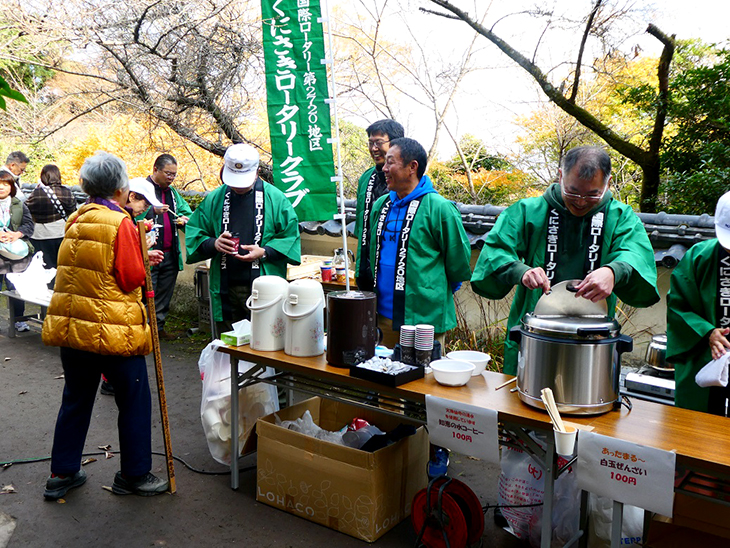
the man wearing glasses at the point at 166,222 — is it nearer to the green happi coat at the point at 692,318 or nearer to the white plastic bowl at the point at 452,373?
the white plastic bowl at the point at 452,373

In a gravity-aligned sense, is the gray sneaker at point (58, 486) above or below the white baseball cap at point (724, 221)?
below

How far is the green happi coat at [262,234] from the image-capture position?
4.96 metres

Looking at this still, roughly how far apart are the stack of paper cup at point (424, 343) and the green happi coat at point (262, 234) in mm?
1933

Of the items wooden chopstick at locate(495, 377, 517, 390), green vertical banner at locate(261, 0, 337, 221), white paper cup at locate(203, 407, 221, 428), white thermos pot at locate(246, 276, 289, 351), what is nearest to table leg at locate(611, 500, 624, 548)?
wooden chopstick at locate(495, 377, 517, 390)

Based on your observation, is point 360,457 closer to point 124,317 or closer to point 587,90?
point 124,317

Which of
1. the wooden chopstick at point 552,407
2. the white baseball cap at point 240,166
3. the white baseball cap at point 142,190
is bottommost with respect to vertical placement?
the wooden chopstick at point 552,407

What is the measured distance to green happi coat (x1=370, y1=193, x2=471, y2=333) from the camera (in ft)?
13.1

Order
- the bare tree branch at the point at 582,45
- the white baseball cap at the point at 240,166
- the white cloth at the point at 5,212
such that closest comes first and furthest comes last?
the white baseball cap at the point at 240,166, the white cloth at the point at 5,212, the bare tree branch at the point at 582,45

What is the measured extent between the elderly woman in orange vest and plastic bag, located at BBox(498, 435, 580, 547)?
2210 mm

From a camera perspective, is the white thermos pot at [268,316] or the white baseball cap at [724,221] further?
the white thermos pot at [268,316]

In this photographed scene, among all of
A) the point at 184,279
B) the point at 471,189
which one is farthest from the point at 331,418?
the point at 471,189

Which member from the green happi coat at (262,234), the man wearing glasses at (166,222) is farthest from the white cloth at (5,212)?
the green happi coat at (262,234)

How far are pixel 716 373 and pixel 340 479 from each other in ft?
6.41

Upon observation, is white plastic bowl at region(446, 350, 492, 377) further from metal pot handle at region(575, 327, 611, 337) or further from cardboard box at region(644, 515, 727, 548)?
cardboard box at region(644, 515, 727, 548)
